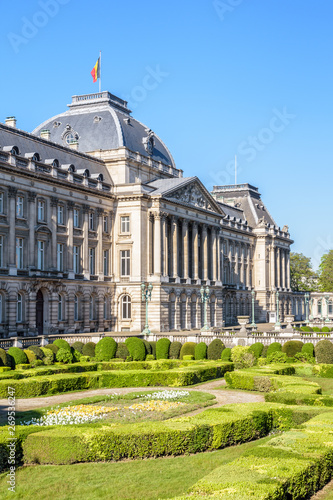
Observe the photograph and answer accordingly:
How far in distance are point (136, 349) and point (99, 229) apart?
93.6 ft

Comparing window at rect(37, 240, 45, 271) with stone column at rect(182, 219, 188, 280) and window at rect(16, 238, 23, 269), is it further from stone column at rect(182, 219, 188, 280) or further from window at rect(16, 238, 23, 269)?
stone column at rect(182, 219, 188, 280)

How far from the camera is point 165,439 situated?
19000 mm

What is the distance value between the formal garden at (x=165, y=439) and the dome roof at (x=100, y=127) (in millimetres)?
47141

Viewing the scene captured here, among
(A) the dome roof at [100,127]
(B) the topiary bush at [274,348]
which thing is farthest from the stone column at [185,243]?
(B) the topiary bush at [274,348]

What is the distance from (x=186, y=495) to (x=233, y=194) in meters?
113

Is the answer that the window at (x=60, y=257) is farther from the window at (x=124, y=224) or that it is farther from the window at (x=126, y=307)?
the window at (x=126, y=307)

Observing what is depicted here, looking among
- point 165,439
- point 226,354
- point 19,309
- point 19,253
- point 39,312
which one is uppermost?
point 19,253

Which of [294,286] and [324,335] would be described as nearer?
[324,335]

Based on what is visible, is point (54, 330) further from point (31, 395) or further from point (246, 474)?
point (246, 474)

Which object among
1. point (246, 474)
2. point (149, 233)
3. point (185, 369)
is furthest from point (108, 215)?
point (246, 474)

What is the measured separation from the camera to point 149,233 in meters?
75.9

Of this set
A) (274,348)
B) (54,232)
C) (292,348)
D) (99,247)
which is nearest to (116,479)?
(274,348)

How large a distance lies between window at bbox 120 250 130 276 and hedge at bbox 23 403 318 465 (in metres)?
54.8

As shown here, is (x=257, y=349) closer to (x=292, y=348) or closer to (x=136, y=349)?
(x=292, y=348)
